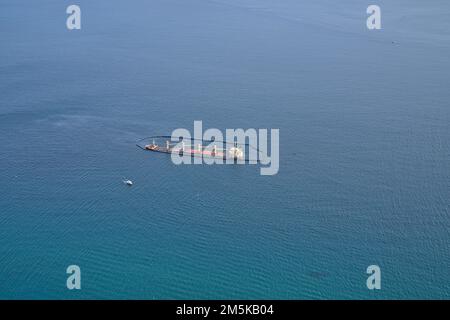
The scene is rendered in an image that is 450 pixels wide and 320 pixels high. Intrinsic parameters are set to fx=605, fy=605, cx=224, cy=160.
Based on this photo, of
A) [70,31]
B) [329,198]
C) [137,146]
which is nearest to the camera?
[329,198]

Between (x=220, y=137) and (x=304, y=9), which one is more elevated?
(x=304, y=9)

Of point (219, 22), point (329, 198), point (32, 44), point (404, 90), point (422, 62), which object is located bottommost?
point (329, 198)

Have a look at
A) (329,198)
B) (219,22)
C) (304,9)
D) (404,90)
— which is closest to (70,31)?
(219,22)

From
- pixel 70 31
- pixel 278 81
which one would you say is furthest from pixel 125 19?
pixel 278 81

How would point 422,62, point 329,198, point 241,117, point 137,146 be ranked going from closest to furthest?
point 329,198 → point 137,146 → point 241,117 → point 422,62

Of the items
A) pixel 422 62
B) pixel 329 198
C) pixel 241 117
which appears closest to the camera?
pixel 329 198

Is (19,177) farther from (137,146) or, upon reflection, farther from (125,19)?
(125,19)

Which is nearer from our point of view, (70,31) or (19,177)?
(19,177)

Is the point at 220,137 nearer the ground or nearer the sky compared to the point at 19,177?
nearer the sky

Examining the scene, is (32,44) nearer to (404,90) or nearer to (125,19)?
(125,19)
